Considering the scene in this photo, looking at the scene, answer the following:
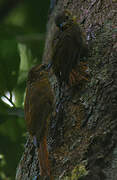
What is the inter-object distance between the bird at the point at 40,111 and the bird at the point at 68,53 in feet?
0.73

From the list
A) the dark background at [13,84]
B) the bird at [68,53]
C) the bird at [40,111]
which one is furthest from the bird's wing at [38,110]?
the dark background at [13,84]

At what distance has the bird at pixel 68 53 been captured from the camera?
2.94 m

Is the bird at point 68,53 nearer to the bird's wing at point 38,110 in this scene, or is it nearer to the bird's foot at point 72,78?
the bird's foot at point 72,78

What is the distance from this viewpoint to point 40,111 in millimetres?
2959

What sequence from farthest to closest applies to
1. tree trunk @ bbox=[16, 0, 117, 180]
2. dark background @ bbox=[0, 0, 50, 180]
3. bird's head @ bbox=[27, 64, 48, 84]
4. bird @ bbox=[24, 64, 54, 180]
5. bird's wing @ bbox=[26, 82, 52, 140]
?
1. dark background @ bbox=[0, 0, 50, 180]
2. bird's head @ bbox=[27, 64, 48, 84]
3. bird's wing @ bbox=[26, 82, 52, 140]
4. bird @ bbox=[24, 64, 54, 180]
5. tree trunk @ bbox=[16, 0, 117, 180]

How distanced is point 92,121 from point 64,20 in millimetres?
1237

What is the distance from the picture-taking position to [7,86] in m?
3.92

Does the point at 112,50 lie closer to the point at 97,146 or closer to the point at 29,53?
the point at 97,146

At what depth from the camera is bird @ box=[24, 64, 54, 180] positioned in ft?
8.65

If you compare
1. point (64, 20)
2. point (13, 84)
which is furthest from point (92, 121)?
point (13, 84)

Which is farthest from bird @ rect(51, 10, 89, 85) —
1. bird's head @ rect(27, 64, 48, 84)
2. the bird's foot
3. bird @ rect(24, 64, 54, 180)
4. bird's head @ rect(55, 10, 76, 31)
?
bird's head @ rect(27, 64, 48, 84)

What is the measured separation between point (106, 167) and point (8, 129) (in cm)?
244

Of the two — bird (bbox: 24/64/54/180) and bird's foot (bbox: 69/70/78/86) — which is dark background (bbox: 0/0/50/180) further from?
bird's foot (bbox: 69/70/78/86)

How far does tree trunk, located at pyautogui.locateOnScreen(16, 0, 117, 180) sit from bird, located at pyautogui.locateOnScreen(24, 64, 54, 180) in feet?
0.20
